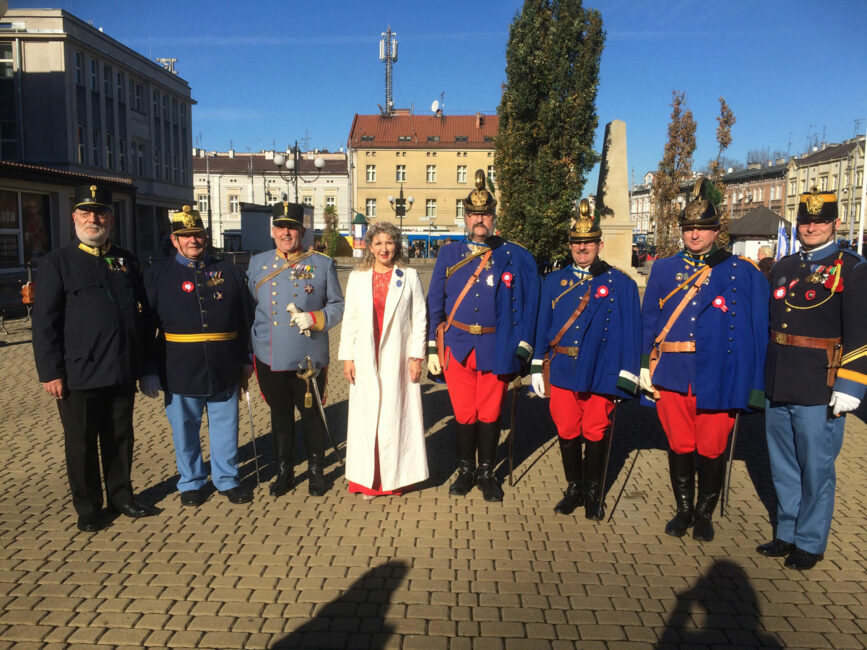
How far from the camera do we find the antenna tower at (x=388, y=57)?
220 ft

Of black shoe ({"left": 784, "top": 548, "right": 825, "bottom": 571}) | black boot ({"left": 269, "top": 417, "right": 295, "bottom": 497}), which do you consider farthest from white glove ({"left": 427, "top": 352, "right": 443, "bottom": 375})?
black shoe ({"left": 784, "top": 548, "right": 825, "bottom": 571})

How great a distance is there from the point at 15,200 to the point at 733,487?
62.6 ft

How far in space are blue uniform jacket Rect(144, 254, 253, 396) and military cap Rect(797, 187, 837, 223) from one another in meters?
3.86

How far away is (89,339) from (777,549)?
15.0 ft

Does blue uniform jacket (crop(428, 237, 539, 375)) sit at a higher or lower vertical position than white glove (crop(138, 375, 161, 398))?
higher

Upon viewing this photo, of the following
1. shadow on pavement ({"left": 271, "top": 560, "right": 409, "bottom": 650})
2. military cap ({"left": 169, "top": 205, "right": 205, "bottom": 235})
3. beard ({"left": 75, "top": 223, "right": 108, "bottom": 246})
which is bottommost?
shadow on pavement ({"left": 271, "top": 560, "right": 409, "bottom": 650})

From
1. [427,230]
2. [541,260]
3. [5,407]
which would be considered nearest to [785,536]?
[5,407]

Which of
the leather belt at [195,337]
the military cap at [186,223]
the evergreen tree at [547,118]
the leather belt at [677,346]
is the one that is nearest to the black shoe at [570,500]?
the leather belt at [677,346]

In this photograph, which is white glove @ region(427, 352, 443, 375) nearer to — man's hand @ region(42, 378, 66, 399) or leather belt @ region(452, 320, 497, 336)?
leather belt @ region(452, 320, 497, 336)

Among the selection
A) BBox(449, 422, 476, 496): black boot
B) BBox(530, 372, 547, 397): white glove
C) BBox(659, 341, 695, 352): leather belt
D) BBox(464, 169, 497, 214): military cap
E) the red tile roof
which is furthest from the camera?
the red tile roof

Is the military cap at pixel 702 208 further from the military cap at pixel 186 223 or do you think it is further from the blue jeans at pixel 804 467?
the military cap at pixel 186 223

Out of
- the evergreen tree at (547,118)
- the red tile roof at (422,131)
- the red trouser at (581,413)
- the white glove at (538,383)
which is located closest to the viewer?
the red trouser at (581,413)

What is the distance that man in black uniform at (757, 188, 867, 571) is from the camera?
12.9ft

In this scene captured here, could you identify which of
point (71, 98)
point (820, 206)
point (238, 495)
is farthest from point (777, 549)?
point (71, 98)
